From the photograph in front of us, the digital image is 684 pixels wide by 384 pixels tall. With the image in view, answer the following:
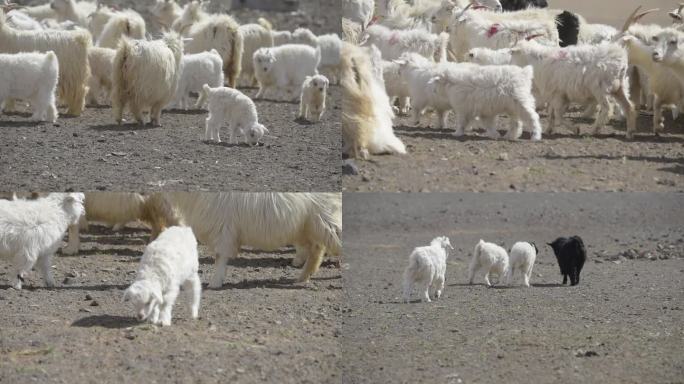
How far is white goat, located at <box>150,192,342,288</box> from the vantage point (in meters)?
8.21

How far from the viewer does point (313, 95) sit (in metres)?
9.77

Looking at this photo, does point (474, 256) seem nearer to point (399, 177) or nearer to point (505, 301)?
point (505, 301)

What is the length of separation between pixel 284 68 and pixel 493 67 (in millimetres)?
3106

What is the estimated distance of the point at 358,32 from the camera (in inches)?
350

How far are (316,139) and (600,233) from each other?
8.46 ft

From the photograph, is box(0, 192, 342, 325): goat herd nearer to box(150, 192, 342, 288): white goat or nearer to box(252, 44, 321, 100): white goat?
box(150, 192, 342, 288): white goat

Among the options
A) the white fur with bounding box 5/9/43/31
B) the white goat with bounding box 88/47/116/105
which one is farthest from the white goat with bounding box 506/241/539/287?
the white fur with bounding box 5/9/43/31

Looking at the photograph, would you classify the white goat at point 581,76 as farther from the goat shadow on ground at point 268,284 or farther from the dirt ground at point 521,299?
the goat shadow on ground at point 268,284

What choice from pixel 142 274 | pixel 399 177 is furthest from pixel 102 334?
pixel 399 177

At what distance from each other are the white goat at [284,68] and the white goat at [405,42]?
174 cm

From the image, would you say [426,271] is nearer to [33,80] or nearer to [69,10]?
[33,80]

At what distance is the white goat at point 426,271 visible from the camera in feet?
26.7

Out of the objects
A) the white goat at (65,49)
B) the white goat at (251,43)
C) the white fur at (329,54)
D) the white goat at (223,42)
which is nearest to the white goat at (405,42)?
the white fur at (329,54)

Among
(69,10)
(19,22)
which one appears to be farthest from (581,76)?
(69,10)
